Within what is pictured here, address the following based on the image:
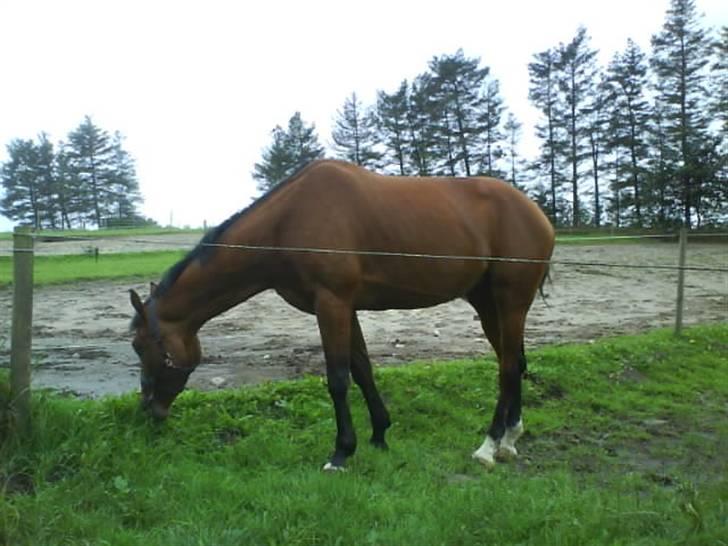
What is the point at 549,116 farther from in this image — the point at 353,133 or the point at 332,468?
the point at 332,468

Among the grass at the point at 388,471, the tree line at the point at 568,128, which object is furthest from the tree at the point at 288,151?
the grass at the point at 388,471

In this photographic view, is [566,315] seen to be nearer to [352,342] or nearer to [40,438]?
[352,342]

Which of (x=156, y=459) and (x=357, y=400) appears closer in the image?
(x=156, y=459)

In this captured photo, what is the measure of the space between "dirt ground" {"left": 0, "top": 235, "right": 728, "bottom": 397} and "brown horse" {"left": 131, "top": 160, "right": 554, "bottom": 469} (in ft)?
1.87

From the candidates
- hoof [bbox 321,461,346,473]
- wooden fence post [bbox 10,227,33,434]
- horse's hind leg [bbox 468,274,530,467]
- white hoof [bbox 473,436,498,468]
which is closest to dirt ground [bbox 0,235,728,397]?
wooden fence post [bbox 10,227,33,434]

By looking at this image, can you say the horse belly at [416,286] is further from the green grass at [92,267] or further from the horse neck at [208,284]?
the green grass at [92,267]

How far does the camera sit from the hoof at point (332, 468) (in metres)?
3.91

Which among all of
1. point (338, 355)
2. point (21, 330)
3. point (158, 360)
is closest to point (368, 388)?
point (338, 355)

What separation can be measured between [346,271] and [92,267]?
739 inches

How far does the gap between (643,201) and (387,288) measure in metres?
34.4

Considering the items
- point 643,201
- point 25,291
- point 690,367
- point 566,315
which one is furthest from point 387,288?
point 643,201

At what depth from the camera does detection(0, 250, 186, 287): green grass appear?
58.6 feet

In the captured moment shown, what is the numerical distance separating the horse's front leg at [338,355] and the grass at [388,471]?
0.17 meters

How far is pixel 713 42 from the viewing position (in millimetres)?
35250
